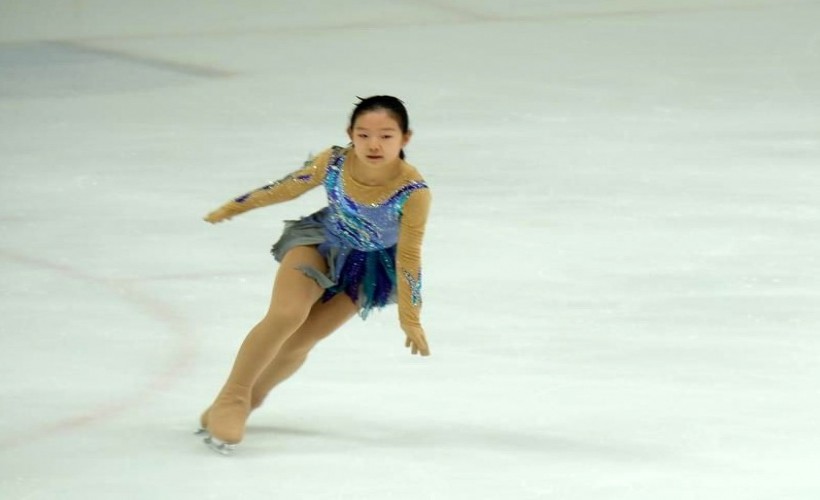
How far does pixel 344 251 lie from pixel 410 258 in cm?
21

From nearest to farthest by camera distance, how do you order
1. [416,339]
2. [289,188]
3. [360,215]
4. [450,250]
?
[416,339] < [360,215] < [289,188] < [450,250]

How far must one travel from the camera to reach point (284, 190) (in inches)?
175

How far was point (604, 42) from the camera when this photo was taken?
34.4 ft

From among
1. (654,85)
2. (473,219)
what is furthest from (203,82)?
(473,219)

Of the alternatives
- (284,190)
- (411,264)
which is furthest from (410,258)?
(284,190)

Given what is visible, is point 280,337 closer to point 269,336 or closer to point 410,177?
point 269,336

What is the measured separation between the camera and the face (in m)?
4.26

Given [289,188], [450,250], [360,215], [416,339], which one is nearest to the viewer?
[416,339]

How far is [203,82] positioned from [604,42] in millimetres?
2365

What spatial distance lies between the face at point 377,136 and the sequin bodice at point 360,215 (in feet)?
0.30

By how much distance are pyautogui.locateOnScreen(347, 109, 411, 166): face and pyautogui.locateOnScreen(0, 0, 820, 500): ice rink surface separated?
0.71 meters

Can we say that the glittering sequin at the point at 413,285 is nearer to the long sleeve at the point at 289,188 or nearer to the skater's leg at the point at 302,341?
the skater's leg at the point at 302,341

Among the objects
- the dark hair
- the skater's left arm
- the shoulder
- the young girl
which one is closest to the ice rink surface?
the young girl

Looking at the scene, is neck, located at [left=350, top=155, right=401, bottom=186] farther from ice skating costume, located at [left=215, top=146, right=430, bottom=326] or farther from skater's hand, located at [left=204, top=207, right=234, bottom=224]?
skater's hand, located at [left=204, top=207, right=234, bottom=224]
